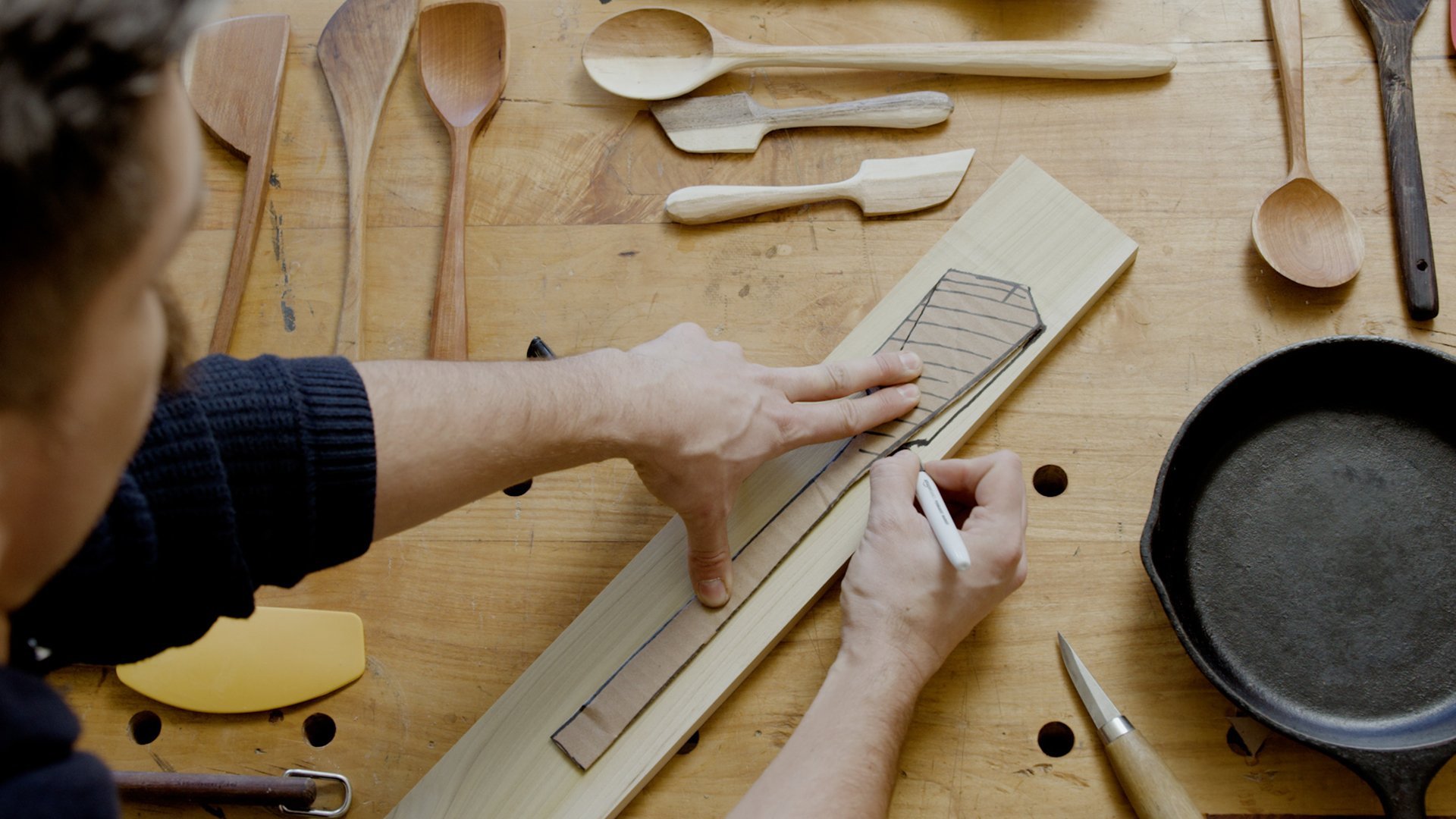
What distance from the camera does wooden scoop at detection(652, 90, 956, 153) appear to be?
4.07 feet

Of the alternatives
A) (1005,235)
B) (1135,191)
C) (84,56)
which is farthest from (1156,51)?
(84,56)

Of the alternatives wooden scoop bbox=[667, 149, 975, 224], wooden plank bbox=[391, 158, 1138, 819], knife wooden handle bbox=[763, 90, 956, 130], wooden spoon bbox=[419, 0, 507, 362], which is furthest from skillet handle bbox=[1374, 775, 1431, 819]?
wooden spoon bbox=[419, 0, 507, 362]

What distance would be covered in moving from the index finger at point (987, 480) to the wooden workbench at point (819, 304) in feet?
0.33

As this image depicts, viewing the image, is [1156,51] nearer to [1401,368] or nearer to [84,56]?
[1401,368]

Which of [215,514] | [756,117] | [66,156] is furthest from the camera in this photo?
[756,117]

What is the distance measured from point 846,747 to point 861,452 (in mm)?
340

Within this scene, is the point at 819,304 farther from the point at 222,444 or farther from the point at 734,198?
the point at 222,444

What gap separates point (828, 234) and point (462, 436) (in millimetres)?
576

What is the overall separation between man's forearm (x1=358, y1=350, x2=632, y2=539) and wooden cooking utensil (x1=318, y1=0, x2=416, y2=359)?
16.2 inches

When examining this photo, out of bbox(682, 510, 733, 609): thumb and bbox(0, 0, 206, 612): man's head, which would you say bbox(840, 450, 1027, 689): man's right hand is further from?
bbox(0, 0, 206, 612): man's head

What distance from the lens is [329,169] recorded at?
4.24 feet

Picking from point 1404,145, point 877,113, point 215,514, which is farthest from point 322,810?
point 1404,145

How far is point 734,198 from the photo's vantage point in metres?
1.21

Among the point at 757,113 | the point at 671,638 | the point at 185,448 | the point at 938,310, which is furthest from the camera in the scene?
the point at 757,113
